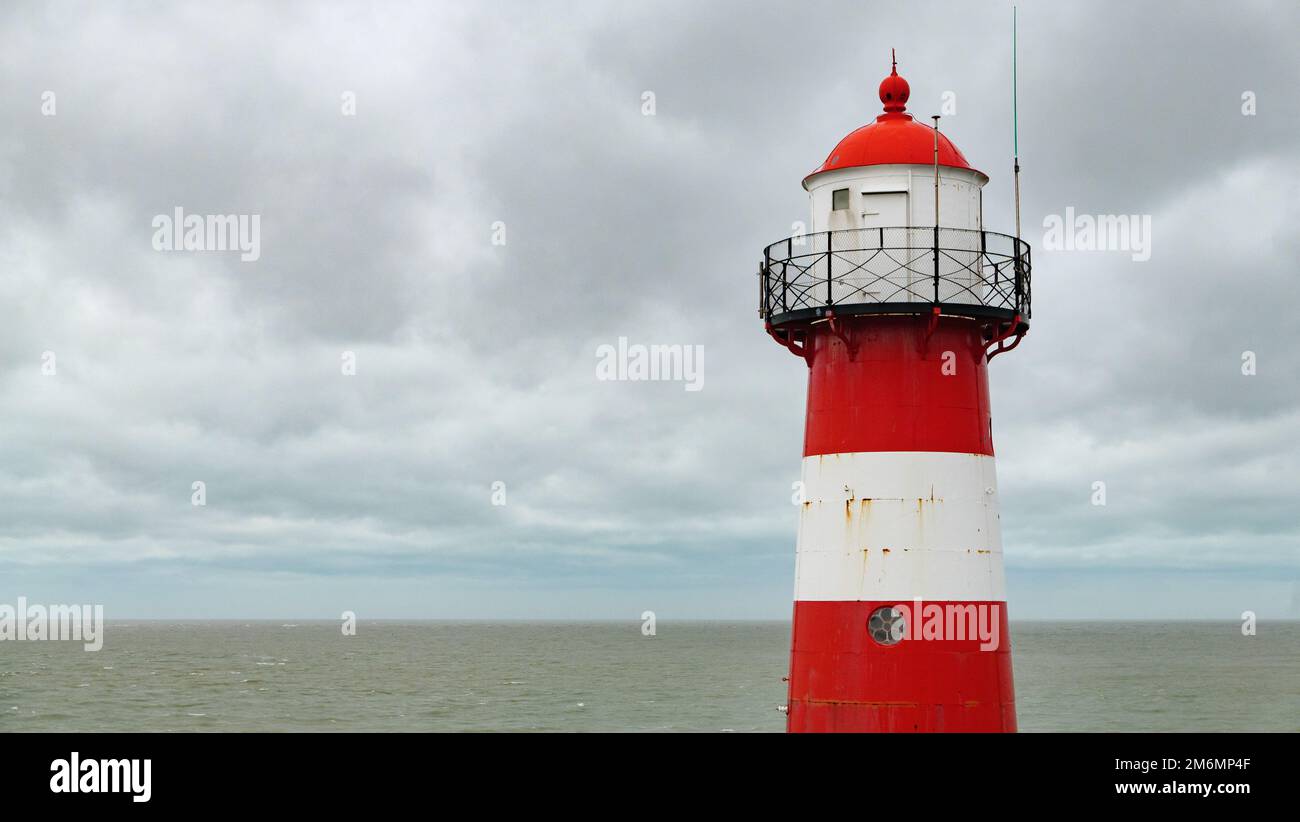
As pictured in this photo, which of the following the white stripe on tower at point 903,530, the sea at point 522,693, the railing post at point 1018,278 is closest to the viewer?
the white stripe on tower at point 903,530

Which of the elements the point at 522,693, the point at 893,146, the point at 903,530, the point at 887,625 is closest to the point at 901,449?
the point at 903,530

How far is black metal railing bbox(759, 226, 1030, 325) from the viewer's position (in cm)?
1639

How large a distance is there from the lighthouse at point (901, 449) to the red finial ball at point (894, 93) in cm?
91

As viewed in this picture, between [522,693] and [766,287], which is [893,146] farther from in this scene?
[522,693]

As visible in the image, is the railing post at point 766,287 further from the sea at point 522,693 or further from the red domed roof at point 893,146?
the sea at point 522,693

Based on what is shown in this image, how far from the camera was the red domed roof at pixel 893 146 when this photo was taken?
16766 millimetres

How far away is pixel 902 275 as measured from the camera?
16.5 meters

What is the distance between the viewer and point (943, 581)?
640 inches

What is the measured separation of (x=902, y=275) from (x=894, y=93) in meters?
2.79

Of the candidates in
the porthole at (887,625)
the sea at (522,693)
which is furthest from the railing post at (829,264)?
the sea at (522,693)

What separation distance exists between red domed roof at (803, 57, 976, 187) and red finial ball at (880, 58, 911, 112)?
0.07ft
